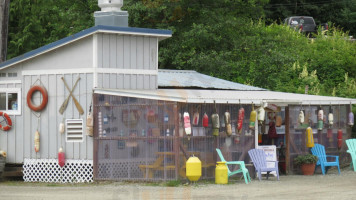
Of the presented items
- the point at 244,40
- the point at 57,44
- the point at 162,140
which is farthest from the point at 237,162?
the point at 244,40

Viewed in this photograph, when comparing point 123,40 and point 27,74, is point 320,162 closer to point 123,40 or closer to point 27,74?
point 123,40

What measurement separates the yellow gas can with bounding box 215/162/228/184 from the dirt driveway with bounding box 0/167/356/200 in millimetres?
209

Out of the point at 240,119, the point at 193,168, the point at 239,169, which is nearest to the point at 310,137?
the point at 240,119

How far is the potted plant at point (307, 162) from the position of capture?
2273cm

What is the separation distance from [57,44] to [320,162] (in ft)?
26.5

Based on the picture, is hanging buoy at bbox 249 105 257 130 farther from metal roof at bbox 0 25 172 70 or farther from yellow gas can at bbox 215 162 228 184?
metal roof at bbox 0 25 172 70

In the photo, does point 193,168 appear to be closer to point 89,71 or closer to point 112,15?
point 89,71

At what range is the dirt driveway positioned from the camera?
1720 centimetres

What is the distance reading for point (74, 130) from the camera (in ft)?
68.5

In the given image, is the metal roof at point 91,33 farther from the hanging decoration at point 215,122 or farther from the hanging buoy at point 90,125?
the hanging decoration at point 215,122

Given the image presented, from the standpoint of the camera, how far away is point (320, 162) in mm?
23188

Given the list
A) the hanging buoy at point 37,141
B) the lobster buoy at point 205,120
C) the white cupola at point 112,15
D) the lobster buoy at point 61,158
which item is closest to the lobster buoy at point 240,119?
the lobster buoy at point 205,120

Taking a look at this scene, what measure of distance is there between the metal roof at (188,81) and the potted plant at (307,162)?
3460 millimetres

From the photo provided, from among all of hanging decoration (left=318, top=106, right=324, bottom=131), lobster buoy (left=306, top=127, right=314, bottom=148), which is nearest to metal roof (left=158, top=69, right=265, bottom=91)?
hanging decoration (left=318, top=106, right=324, bottom=131)
